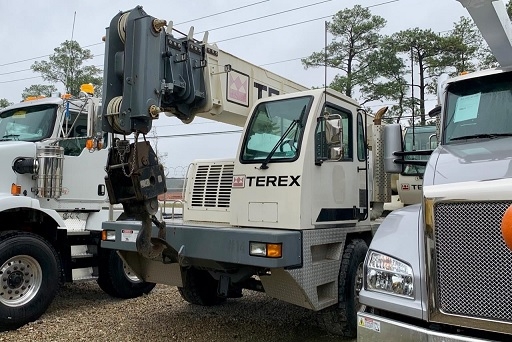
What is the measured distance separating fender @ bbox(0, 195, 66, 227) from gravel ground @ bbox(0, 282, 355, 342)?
51.8 inches

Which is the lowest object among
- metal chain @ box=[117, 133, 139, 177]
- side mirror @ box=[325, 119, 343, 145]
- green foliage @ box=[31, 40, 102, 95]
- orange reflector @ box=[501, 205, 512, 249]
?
orange reflector @ box=[501, 205, 512, 249]

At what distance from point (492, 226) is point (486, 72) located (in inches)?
88.3

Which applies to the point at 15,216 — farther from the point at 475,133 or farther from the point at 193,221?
the point at 475,133

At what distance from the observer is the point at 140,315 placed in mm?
6184

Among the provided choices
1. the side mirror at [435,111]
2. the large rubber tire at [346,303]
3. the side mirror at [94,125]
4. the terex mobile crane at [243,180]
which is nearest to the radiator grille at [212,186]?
the terex mobile crane at [243,180]

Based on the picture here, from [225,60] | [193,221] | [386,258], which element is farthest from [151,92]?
[386,258]

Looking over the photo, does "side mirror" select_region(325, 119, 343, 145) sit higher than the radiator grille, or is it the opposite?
"side mirror" select_region(325, 119, 343, 145)

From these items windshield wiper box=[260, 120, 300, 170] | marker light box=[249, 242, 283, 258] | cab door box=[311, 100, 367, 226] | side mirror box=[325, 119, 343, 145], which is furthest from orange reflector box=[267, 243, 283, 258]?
side mirror box=[325, 119, 343, 145]

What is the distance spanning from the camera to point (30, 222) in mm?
6125

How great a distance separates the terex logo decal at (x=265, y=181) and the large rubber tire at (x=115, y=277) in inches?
106

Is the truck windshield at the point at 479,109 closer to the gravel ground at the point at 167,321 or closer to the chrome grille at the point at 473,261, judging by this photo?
the chrome grille at the point at 473,261

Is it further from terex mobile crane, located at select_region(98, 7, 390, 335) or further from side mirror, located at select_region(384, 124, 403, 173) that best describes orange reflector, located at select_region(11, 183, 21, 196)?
side mirror, located at select_region(384, 124, 403, 173)

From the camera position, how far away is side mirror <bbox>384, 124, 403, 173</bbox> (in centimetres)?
461

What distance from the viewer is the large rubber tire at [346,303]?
4.86 meters
